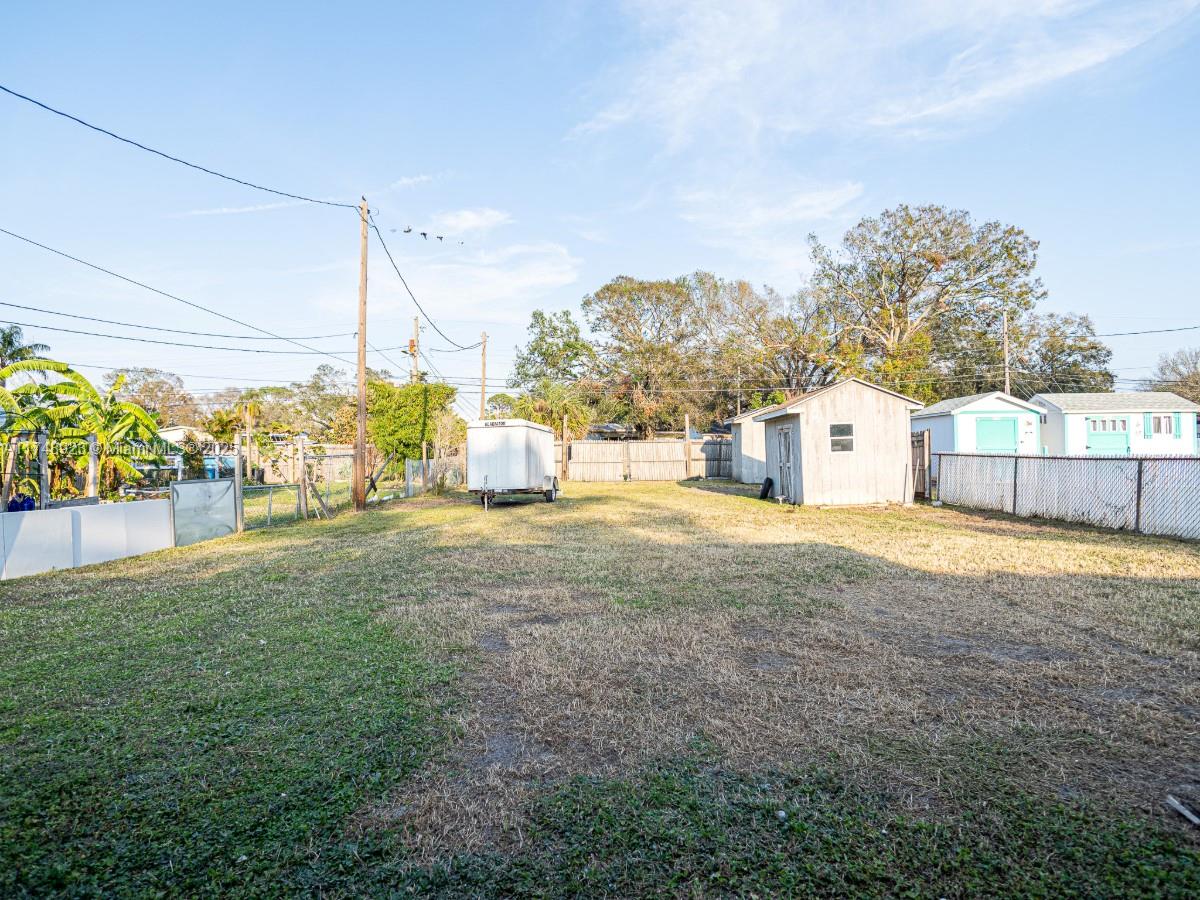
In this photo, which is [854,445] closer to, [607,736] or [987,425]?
[987,425]

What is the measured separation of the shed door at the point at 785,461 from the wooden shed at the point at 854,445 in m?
1.03

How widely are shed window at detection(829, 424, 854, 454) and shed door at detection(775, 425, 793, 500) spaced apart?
4.39 feet

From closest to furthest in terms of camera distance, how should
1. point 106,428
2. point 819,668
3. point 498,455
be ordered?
point 819,668 < point 106,428 < point 498,455

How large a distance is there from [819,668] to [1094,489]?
402 inches

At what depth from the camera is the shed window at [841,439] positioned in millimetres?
16172

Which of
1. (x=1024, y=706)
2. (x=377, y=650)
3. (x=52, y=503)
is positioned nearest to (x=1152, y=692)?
(x=1024, y=706)

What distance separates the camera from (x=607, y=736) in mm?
3477

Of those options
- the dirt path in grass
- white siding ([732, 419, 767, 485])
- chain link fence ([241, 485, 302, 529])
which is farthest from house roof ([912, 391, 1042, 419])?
chain link fence ([241, 485, 302, 529])

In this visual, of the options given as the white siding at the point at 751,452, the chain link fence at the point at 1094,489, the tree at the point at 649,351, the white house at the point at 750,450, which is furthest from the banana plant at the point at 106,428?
the tree at the point at 649,351

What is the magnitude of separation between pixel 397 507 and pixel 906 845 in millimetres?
16317

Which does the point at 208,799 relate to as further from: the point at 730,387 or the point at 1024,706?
the point at 730,387

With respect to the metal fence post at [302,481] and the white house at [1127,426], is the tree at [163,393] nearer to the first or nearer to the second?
the metal fence post at [302,481]

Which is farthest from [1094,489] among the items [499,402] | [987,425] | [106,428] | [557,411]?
[499,402]

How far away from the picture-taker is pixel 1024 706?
3.77 m
